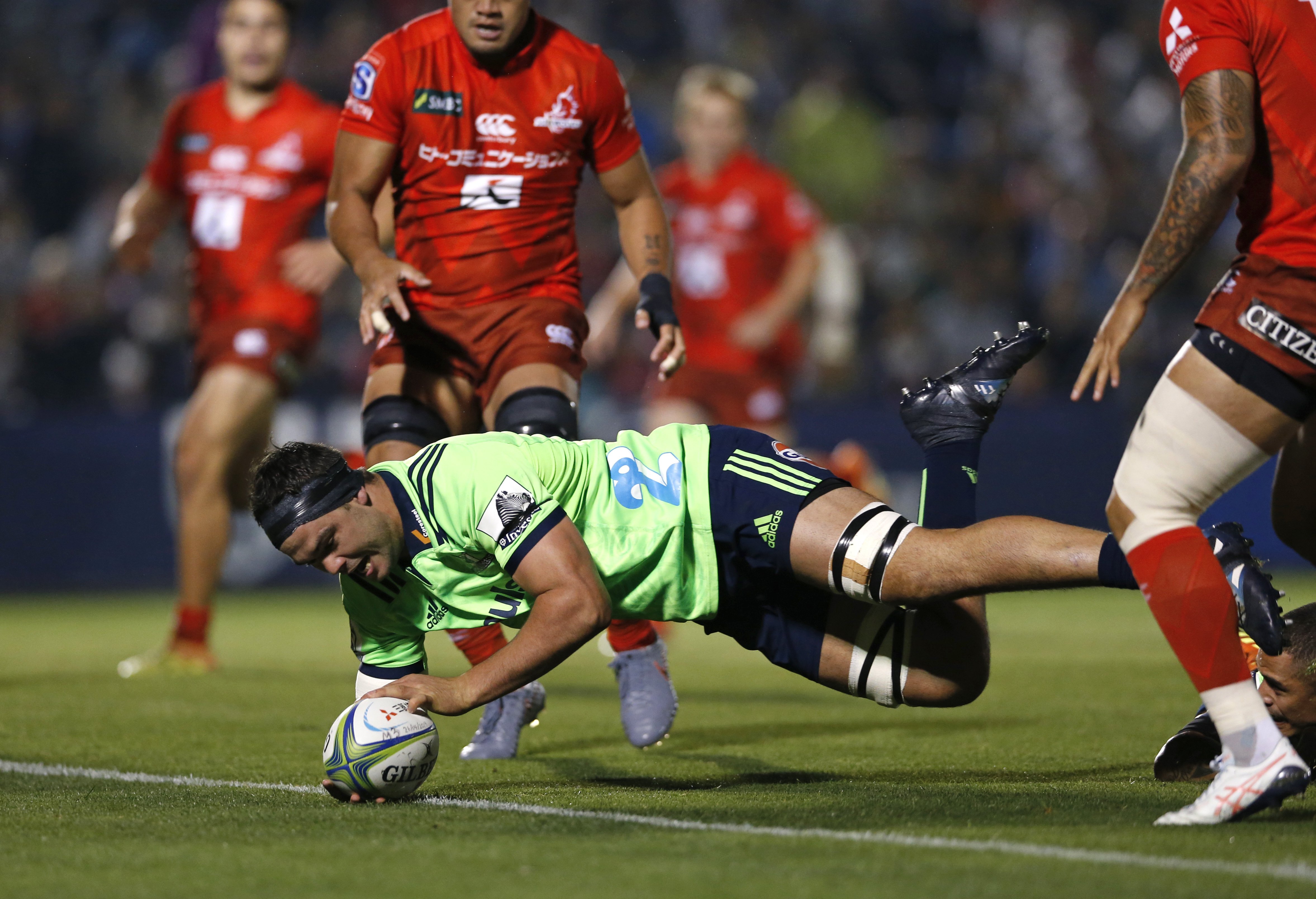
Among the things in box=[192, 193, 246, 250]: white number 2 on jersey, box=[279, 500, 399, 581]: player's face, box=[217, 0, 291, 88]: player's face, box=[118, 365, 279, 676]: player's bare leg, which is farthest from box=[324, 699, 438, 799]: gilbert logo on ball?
box=[217, 0, 291, 88]: player's face

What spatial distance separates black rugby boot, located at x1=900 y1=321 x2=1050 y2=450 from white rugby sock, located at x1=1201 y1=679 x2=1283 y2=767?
3.65 ft

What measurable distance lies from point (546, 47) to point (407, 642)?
95.9 inches

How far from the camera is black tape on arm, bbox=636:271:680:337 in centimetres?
562

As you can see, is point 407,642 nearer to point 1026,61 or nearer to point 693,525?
point 693,525

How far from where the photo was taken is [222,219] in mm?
8570

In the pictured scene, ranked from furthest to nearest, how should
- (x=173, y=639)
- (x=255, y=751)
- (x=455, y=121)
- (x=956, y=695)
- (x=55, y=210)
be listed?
(x=55, y=210) < (x=173, y=639) < (x=455, y=121) < (x=255, y=751) < (x=956, y=695)

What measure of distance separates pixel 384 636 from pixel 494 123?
213cm

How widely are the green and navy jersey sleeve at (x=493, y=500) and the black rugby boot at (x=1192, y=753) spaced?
184 centimetres

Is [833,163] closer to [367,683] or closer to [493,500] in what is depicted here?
[367,683]

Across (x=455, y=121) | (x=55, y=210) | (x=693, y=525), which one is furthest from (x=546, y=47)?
(x=55, y=210)

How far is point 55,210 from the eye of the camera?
46.0 ft

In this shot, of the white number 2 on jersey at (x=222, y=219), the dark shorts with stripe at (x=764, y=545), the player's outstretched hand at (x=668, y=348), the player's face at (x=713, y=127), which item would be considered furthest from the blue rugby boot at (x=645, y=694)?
the player's face at (x=713, y=127)

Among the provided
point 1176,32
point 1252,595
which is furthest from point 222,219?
point 1252,595

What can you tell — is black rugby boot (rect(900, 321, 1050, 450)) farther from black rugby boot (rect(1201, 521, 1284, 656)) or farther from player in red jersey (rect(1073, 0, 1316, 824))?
black rugby boot (rect(1201, 521, 1284, 656))
